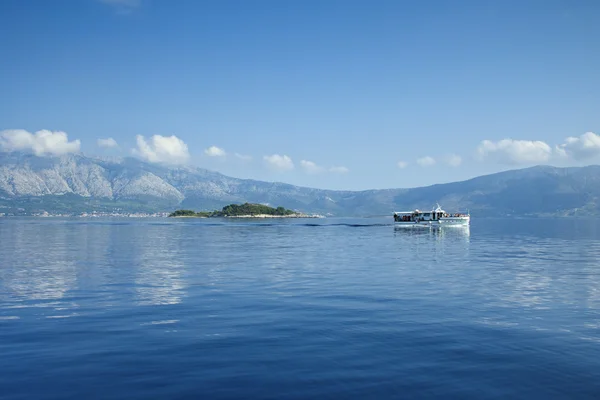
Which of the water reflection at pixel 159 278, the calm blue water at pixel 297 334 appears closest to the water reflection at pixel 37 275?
the calm blue water at pixel 297 334

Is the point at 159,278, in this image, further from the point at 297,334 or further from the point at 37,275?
the point at 297,334

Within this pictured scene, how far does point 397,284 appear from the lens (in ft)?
161

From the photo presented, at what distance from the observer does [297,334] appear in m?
28.7

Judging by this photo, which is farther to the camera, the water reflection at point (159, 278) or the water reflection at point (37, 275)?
the water reflection at point (37, 275)

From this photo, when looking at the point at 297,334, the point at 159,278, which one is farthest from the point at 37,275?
the point at 297,334

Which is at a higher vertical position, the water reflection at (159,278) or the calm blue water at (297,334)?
the calm blue water at (297,334)

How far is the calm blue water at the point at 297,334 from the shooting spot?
20.3 metres

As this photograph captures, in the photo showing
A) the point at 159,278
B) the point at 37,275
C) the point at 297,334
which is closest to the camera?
the point at 297,334

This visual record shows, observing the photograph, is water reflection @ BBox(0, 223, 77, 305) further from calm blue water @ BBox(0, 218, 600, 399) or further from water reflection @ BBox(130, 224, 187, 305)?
water reflection @ BBox(130, 224, 187, 305)

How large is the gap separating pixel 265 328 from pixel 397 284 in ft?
74.2

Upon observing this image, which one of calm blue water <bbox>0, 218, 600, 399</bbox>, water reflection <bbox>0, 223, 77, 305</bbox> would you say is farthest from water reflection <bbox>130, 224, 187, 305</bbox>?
water reflection <bbox>0, 223, 77, 305</bbox>

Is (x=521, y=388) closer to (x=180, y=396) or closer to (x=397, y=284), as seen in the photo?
(x=180, y=396)

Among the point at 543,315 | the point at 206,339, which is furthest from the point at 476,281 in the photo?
the point at 206,339

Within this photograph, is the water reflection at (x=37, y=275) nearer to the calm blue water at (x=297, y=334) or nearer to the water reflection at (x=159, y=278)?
the calm blue water at (x=297, y=334)
